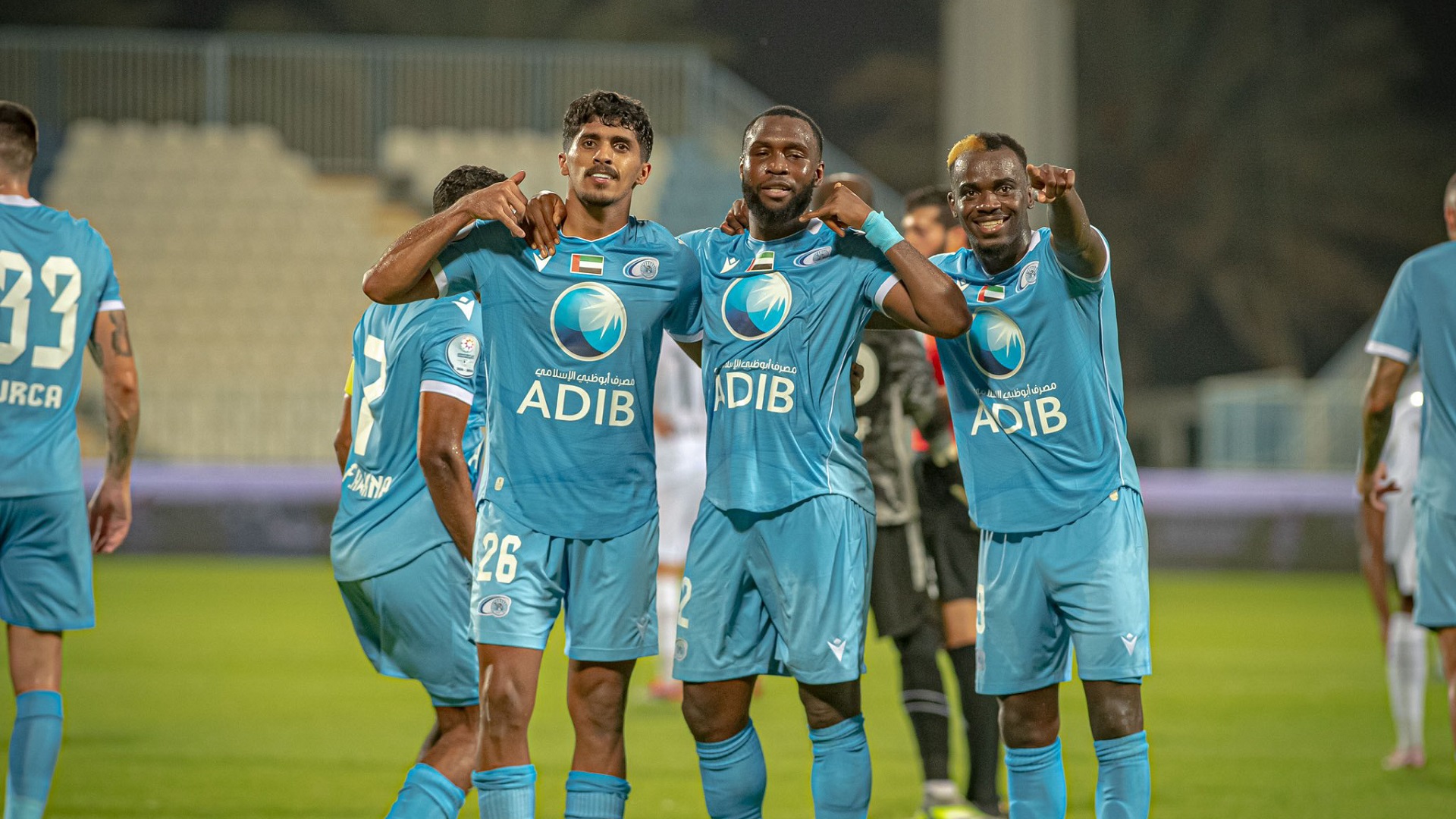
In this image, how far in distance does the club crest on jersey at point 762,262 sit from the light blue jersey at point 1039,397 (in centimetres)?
58

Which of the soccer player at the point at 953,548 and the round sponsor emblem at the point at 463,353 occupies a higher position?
the round sponsor emblem at the point at 463,353

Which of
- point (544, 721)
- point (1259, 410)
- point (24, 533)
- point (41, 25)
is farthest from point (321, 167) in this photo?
point (24, 533)

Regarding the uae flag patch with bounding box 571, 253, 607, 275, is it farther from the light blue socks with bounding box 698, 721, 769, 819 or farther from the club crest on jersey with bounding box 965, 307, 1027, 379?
the light blue socks with bounding box 698, 721, 769, 819

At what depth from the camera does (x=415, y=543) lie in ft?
16.2

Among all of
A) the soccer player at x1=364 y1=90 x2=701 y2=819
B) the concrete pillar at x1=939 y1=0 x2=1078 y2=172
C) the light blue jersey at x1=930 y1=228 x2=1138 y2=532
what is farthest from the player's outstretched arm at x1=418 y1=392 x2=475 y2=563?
the concrete pillar at x1=939 y1=0 x2=1078 y2=172

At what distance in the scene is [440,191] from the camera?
5070mm

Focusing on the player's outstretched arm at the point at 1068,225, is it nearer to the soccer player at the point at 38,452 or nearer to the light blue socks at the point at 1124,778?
the light blue socks at the point at 1124,778

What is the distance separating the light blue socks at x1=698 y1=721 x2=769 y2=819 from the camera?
4402mm


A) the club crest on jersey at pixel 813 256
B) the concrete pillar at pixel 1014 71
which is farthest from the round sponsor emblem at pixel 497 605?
the concrete pillar at pixel 1014 71

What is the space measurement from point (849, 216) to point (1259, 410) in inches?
728

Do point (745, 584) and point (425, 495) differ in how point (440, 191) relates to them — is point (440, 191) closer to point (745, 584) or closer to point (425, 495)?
point (425, 495)

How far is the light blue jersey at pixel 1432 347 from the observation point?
546 cm

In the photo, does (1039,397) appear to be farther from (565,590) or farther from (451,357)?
(451,357)

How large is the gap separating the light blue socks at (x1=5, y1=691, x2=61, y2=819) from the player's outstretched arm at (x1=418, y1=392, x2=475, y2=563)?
4.65ft
